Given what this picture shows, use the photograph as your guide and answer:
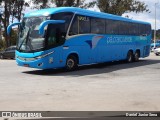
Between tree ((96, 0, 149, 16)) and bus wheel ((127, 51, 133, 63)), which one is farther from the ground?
tree ((96, 0, 149, 16))

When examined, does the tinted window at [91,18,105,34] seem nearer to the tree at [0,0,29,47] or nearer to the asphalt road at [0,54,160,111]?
the asphalt road at [0,54,160,111]

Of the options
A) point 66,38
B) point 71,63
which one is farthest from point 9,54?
point 66,38

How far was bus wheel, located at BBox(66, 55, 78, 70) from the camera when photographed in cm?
1848

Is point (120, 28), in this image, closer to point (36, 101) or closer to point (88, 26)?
point (88, 26)

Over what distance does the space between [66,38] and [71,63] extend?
1457mm

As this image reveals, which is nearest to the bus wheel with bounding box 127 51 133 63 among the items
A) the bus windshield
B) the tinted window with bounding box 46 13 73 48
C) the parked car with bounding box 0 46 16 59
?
the tinted window with bounding box 46 13 73 48

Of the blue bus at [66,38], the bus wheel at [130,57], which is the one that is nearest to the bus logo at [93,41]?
the blue bus at [66,38]

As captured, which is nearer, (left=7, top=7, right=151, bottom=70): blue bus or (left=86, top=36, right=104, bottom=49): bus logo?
(left=7, top=7, right=151, bottom=70): blue bus

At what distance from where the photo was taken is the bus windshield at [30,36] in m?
17.0

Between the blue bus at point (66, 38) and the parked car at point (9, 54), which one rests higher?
the blue bus at point (66, 38)

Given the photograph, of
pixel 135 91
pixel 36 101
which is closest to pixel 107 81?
pixel 135 91

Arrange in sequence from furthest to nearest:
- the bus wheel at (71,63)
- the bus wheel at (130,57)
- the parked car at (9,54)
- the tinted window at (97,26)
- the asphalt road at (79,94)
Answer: the parked car at (9,54) < the bus wheel at (130,57) < the tinted window at (97,26) < the bus wheel at (71,63) < the asphalt road at (79,94)

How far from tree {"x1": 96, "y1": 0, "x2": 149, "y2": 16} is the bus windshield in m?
29.5

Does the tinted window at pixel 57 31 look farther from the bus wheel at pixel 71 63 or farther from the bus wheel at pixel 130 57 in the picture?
the bus wheel at pixel 130 57
